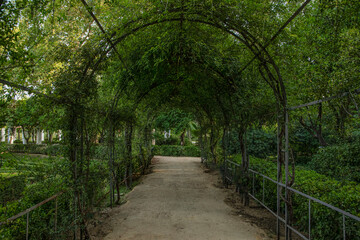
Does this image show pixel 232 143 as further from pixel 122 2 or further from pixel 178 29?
pixel 122 2

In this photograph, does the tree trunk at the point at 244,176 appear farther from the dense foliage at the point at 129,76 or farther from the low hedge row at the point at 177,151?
the low hedge row at the point at 177,151

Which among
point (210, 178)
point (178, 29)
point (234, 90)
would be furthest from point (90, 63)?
point (210, 178)

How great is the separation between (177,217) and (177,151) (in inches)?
753

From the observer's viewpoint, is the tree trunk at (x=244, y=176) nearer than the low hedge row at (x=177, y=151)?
Yes

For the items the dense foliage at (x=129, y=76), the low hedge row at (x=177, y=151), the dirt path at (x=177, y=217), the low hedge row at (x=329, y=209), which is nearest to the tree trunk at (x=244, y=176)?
the dense foliage at (x=129, y=76)

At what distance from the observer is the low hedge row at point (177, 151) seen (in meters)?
24.6

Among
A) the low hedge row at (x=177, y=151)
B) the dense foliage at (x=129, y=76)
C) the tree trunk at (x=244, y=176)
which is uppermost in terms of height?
the dense foliage at (x=129, y=76)

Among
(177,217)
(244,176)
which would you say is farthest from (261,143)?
(177,217)

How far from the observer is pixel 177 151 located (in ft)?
81.7

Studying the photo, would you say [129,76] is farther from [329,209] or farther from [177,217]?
[329,209]

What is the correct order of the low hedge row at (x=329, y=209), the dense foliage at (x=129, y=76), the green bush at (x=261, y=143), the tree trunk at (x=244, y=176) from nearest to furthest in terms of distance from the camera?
the dense foliage at (x=129, y=76), the low hedge row at (x=329, y=209), the tree trunk at (x=244, y=176), the green bush at (x=261, y=143)

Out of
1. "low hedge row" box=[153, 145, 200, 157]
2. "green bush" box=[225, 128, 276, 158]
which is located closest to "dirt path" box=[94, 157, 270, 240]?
"green bush" box=[225, 128, 276, 158]

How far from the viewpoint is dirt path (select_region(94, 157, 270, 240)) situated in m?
4.75

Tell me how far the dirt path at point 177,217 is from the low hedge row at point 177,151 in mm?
15458
